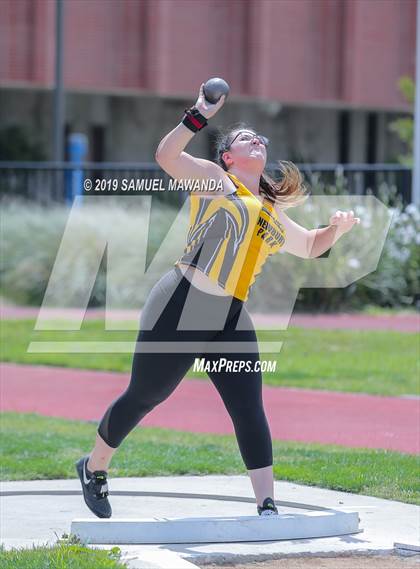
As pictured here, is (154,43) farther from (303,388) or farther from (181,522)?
(181,522)

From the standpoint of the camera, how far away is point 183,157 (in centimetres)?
605

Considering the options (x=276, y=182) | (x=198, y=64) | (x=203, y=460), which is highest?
(x=276, y=182)

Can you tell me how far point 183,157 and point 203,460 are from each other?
10.3ft

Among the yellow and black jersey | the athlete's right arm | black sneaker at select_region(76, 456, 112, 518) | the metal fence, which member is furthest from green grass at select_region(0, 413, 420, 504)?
the metal fence

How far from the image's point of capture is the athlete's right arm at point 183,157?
599cm

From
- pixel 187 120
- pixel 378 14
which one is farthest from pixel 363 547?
pixel 378 14

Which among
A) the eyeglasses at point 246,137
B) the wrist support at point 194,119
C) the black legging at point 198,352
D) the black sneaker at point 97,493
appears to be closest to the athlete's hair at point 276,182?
the eyeglasses at point 246,137

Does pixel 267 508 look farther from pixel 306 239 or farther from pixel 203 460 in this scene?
pixel 203 460

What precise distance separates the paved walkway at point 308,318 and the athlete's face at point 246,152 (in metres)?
9.78

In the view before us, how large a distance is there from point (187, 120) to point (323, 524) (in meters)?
2.04

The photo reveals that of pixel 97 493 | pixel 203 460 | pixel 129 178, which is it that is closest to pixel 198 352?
pixel 97 493

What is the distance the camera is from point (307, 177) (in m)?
19.8

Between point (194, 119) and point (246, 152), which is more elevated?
point (194, 119)

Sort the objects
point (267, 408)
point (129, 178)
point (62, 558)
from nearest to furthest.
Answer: point (62, 558) < point (267, 408) < point (129, 178)
